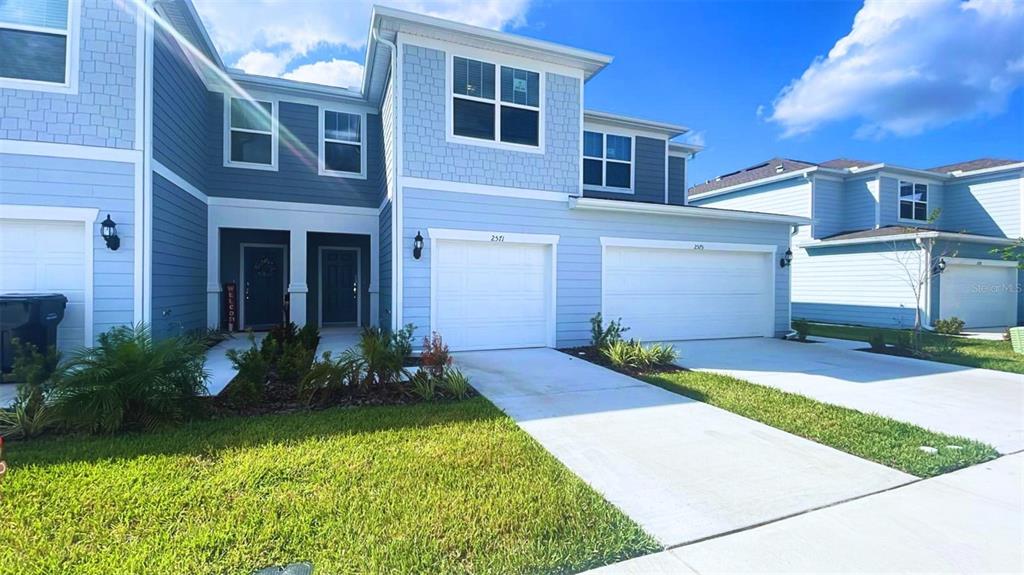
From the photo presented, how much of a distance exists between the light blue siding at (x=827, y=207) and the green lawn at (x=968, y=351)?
207 inches

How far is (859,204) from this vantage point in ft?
53.7

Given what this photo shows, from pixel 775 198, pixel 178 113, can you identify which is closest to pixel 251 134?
pixel 178 113

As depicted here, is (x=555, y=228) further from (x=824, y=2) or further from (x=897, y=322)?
(x=897, y=322)

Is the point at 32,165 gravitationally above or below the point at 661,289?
above

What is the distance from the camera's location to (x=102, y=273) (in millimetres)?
6270

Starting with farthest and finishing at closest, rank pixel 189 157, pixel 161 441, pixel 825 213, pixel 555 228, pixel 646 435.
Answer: pixel 825 213 < pixel 555 228 < pixel 189 157 < pixel 646 435 < pixel 161 441

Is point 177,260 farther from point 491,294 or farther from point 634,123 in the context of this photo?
point 634,123

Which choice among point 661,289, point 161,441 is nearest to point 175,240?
point 161,441

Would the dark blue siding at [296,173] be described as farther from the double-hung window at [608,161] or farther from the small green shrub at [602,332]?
the small green shrub at [602,332]

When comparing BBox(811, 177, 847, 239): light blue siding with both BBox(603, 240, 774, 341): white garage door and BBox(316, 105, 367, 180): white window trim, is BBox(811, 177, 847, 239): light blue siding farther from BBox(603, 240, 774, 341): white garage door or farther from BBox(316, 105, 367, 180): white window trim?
BBox(316, 105, 367, 180): white window trim

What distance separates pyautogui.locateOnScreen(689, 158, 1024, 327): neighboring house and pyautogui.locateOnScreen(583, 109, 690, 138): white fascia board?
22.2ft

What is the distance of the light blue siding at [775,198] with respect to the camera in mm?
16359

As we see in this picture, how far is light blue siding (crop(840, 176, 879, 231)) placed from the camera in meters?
16.0

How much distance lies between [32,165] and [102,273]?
1.64 metres
